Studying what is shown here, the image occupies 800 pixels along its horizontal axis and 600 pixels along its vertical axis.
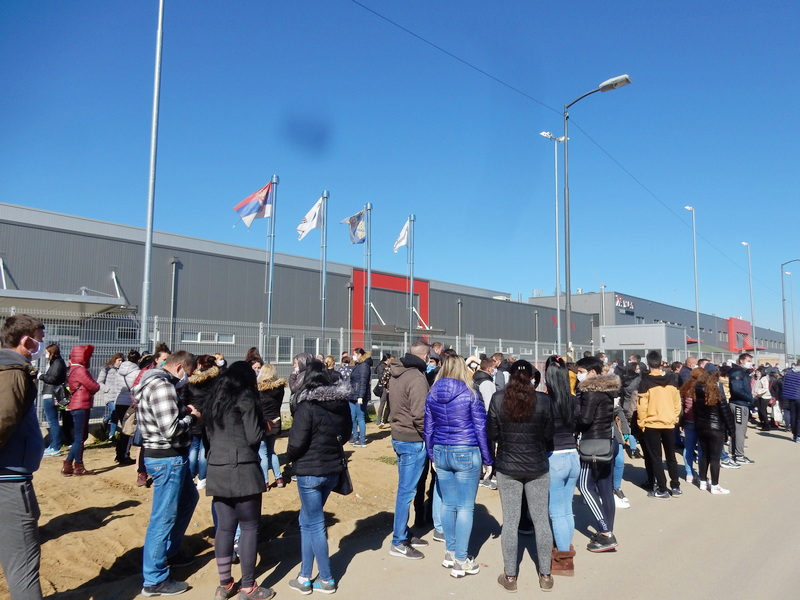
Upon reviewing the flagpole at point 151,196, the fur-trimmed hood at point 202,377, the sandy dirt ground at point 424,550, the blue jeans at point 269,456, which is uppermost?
the flagpole at point 151,196

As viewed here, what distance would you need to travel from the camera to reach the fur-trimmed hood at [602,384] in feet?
19.0

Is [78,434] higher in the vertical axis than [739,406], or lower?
lower

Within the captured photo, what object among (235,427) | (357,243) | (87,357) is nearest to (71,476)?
(87,357)

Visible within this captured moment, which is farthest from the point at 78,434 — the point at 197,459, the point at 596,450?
the point at 596,450

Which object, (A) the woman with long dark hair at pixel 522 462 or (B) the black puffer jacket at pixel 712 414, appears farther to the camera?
(B) the black puffer jacket at pixel 712 414

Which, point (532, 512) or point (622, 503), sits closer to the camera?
point (532, 512)

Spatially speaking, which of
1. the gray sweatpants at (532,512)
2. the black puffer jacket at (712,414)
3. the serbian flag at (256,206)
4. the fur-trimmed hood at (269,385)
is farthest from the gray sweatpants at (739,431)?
the serbian flag at (256,206)

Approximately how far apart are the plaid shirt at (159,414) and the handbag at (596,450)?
383cm

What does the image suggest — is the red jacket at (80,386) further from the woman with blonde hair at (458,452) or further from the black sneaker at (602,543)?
the black sneaker at (602,543)

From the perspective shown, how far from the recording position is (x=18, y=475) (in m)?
3.59

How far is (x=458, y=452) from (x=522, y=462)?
22.3 inches

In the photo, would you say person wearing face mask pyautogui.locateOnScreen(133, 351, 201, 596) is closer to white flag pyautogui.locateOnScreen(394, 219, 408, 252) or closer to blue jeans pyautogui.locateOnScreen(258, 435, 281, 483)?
blue jeans pyautogui.locateOnScreen(258, 435, 281, 483)

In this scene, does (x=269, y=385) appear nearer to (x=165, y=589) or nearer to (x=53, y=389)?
(x=165, y=589)

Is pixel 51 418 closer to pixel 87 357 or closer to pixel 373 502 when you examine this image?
pixel 87 357
